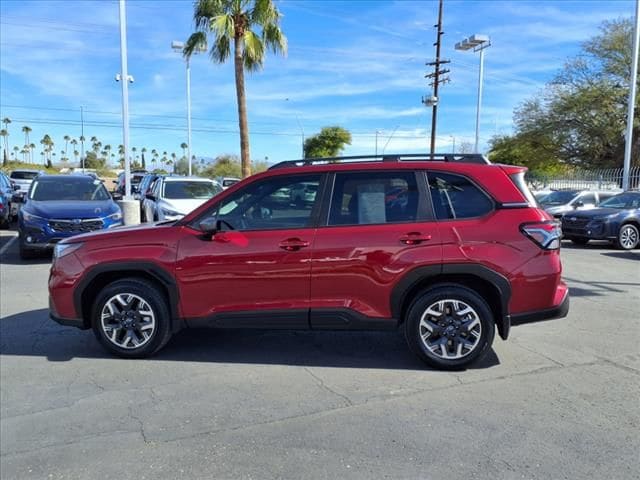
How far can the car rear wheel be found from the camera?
13195mm

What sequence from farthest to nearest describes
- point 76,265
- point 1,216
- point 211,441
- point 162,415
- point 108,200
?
point 1,216
point 108,200
point 76,265
point 162,415
point 211,441

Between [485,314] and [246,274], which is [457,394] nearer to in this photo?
[485,314]

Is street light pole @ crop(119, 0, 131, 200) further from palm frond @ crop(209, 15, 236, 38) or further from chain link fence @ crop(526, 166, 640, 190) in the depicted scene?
chain link fence @ crop(526, 166, 640, 190)

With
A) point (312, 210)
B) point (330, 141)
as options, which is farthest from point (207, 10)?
point (330, 141)

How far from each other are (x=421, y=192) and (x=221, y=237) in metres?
1.81

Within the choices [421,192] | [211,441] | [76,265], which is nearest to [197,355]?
[76,265]

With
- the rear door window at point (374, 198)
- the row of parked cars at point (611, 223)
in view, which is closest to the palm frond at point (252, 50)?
the row of parked cars at point (611, 223)

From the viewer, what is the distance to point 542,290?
4.50 m

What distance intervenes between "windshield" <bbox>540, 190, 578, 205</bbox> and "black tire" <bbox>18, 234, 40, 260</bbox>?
14.9m

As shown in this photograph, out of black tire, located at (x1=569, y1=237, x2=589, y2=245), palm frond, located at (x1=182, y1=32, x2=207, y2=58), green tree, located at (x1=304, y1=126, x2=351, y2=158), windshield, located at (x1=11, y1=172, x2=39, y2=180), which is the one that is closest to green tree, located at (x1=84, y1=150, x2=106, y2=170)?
green tree, located at (x1=304, y1=126, x2=351, y2=158)

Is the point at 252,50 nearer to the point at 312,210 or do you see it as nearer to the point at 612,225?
the point at 612,225

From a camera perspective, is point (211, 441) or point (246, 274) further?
point (246, 274)

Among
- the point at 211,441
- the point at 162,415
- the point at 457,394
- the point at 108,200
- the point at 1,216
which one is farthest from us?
the point at 1,216

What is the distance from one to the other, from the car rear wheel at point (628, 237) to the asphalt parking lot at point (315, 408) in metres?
8.34
